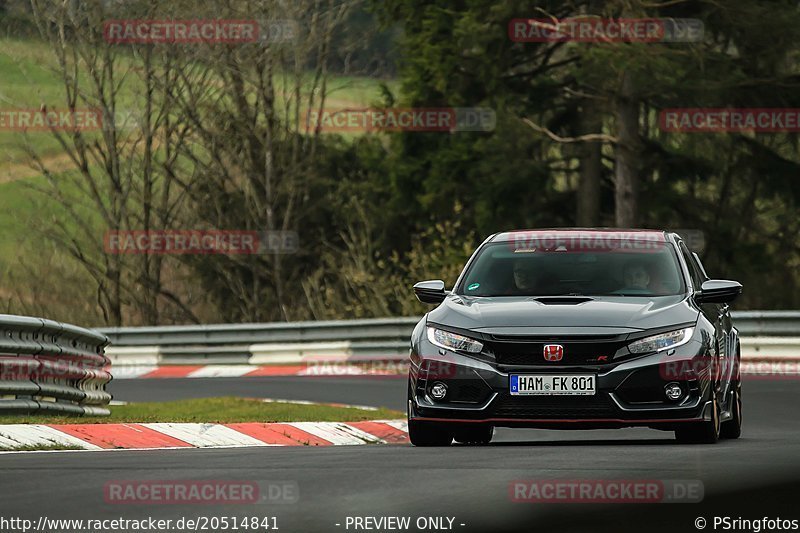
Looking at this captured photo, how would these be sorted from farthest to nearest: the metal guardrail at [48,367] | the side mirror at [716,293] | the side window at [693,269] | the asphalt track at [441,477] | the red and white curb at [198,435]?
1. the metal guardrail at [48,367]
2. the side window at [693,269]
3. the red and white curb at [198,435]
4. the side mirror at [716,293]
5. the asphalt track at [441,477]

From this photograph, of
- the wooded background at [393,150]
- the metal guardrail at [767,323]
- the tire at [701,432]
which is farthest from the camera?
the wooded background at [393,150]

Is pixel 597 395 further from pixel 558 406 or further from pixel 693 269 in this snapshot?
pixel 693 269

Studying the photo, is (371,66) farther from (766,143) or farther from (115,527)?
(115,527)

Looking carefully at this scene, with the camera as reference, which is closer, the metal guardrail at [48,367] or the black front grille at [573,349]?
the black front grille at [573,349]

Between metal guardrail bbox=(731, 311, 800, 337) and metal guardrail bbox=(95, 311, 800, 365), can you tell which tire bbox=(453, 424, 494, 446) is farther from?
metal guardrail bbox=(95, 311, 800, 365)

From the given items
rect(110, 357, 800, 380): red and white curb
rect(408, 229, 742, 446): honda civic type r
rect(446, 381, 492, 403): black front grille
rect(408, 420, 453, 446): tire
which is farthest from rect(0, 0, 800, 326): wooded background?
rect(446, 381, 492, 403): black front grille

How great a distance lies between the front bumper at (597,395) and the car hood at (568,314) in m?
0.23

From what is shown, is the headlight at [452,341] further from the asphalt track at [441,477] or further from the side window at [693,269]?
the side window at [693,269]

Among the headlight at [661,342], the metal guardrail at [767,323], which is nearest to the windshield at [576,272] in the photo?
the headlight at [661,342]

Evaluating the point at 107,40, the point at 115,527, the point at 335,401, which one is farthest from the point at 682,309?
the point at 107,40

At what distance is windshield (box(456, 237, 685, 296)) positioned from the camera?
42.6 feet

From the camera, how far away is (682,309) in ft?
40.7

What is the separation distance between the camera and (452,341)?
12.2 meters

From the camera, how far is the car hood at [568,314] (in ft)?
39.4
